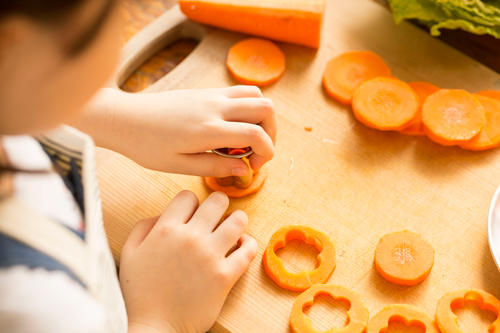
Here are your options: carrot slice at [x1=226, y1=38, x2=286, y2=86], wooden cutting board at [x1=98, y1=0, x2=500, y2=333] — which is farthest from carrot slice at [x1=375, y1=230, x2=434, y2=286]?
carrot slice at [x1=226, y1=38, x2=286, y2=86]

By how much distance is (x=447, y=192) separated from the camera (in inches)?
45.5

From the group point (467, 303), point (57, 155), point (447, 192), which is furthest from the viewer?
point (447, 192)

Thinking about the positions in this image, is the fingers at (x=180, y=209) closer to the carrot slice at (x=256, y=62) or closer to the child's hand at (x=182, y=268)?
the child's hand at (x=182, y=268)

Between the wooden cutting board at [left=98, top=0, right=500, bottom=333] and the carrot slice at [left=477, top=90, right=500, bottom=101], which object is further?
the carrot slice at [left=477, top=90, right=500, bottom=101]

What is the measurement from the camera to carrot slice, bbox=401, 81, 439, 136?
1.24 meters

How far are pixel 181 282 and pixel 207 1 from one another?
656 millimetres

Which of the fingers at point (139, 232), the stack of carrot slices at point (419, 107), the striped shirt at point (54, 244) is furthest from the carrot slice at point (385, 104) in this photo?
the striped shirt at point (54, 244)

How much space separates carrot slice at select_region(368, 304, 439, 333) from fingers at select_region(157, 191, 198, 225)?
36 centimetres

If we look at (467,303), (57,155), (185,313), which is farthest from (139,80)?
(467,303)

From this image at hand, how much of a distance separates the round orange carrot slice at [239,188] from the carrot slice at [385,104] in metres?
0.24

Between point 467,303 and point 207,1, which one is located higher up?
point 207,1

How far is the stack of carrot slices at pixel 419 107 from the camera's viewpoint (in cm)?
121

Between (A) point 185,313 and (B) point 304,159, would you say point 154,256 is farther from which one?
(B) point 304,159

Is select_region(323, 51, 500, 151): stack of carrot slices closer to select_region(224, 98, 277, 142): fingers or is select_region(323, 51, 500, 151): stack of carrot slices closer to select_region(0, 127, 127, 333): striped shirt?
select_region(224, 98, 277, 142): fingers
